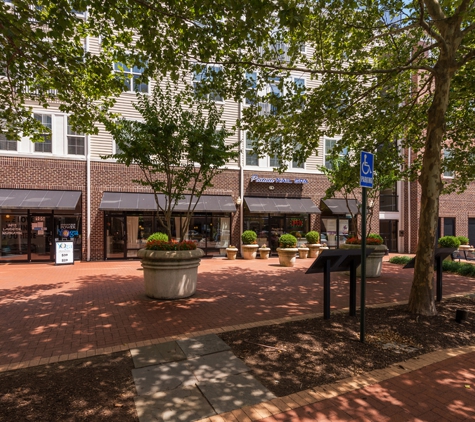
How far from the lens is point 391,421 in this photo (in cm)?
286

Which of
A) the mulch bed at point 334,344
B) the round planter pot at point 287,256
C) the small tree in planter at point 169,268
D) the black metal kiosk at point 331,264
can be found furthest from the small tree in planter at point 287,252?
the black metal kiosk at point 331,264

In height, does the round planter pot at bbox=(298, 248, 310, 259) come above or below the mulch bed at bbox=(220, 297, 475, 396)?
below

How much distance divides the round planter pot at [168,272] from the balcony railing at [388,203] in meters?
18.4

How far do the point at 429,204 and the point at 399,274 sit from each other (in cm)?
644

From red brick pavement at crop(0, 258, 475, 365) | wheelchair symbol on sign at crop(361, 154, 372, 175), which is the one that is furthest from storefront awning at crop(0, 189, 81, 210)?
wheelchair symbol on sign at crop(361, 154, 372, 175)

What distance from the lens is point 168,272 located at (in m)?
7.21

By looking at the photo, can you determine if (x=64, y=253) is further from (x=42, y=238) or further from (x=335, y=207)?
(x=335, y=207)

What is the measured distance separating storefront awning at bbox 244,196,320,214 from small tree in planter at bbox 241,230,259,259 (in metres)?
1.38

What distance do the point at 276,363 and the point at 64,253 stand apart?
41.4 feet

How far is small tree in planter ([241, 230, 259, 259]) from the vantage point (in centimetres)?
1591

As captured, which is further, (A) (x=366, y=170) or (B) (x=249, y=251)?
(B) (x=249, y=251)

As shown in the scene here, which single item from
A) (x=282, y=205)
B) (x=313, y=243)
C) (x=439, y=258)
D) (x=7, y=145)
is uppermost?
(x=7, y=145)

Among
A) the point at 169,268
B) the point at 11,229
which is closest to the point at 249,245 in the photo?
the point at 169,268

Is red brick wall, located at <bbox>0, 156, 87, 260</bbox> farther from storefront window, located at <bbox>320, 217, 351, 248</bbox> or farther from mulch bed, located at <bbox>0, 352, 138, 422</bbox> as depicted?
storefront window, located at <bbox>320, 217, 351, 248</bbox>
